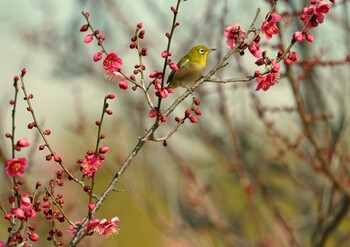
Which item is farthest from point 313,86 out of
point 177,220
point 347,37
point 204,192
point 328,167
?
point 177,220

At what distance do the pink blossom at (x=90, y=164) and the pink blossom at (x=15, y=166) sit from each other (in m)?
0.38

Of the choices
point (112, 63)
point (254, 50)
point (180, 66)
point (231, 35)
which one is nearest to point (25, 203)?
point (112, 63)

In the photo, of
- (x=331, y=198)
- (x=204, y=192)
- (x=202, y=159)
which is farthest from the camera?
(x=202, y=159)

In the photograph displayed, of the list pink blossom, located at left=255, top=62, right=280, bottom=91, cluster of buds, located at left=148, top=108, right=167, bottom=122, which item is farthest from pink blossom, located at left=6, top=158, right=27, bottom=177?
pink blossom, located at left=255, top=62, right=280, bottom=91

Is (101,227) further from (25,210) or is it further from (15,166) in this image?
(15,166)

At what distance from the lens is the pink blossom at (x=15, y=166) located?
2.56m

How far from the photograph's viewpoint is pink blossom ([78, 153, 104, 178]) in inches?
114

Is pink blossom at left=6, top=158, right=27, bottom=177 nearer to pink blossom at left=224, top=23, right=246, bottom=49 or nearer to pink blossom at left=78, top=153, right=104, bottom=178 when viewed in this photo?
pink blossom at left=78, top=153, right=104, bottom=178

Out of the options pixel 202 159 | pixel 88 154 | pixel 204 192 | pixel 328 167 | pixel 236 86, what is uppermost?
pixel 202 159

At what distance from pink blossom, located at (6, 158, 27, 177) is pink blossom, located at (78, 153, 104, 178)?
38 centimetres

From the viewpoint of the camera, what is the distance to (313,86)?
6.31 m

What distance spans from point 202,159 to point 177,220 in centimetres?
158

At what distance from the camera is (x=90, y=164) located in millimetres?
2922

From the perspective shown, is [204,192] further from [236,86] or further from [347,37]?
[347,37]
